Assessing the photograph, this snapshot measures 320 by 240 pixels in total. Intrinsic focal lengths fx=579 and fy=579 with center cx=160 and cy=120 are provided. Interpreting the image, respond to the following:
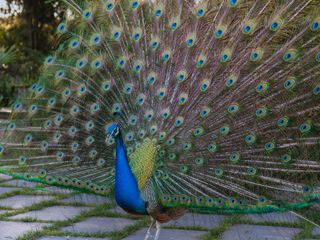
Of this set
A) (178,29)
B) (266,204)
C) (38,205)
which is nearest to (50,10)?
(38,205)

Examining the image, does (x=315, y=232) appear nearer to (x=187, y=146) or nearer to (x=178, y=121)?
(x=187, y=146)

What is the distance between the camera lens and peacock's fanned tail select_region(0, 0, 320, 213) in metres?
3.26

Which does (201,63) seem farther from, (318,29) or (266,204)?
(266,204)

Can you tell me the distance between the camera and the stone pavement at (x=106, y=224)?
3.61 meters

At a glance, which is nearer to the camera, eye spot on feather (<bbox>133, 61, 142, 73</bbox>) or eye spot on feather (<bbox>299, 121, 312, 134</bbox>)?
eye spot on feather (<bbox>299, 121, 312, 134</bbox>)

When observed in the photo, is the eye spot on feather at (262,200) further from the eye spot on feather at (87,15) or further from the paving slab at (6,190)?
the paving slab at (6,190)

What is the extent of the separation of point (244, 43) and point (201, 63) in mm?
277

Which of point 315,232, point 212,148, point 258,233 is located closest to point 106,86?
point 212,148

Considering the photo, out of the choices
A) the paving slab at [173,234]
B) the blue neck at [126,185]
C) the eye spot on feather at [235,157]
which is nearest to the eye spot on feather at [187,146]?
the eye spot on feather at [235,157]

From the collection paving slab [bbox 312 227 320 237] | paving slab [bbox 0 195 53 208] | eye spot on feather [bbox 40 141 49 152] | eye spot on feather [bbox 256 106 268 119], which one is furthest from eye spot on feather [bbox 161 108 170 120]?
paving slab [bbox 0 195 53 208]

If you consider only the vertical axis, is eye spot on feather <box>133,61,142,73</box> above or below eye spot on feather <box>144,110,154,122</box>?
above

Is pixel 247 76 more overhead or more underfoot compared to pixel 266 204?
more overhead

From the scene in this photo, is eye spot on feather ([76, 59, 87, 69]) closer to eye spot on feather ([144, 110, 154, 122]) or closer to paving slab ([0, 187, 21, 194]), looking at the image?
eye spot on feather ([144, 110, 154, 122])

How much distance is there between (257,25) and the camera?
133 inches
